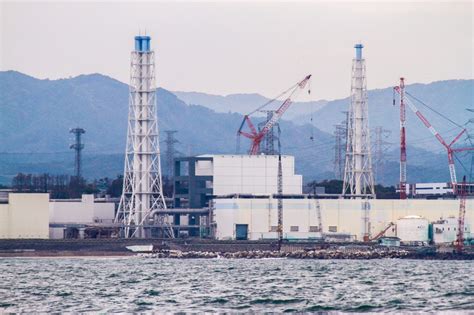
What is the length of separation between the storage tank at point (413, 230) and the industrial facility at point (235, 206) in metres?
0.08

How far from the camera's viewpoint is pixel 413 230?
112125mm

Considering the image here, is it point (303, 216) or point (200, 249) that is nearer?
point (200, 249)

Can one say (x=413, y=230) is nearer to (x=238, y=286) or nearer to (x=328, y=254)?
(x=328, y=254)

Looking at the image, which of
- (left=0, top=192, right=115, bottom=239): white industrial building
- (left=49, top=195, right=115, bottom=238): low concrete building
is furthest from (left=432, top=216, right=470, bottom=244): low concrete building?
(left=0, top=192, right=115, bottom=239): white industrial building

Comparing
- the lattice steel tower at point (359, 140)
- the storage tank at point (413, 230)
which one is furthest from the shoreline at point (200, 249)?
the lattice steel tower at point (359, 140)

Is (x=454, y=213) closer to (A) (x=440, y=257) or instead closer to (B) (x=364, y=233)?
(B) (x=364, y=233)

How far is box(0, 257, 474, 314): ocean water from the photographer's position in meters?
49.6

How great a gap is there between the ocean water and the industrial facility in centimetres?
1706

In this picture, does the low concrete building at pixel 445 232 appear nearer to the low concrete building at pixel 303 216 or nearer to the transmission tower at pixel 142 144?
the low concrete building at pixel 303 216

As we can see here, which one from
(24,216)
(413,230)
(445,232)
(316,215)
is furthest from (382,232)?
(24,216)

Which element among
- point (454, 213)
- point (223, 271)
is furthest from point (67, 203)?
point (223, 271)

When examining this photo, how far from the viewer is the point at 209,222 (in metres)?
115

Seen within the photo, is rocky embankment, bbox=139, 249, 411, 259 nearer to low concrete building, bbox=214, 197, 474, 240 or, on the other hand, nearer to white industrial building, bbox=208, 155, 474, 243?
white industrial building, bbox=208, 155, 474, 243

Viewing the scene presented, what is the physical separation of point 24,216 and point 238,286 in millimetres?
52329
